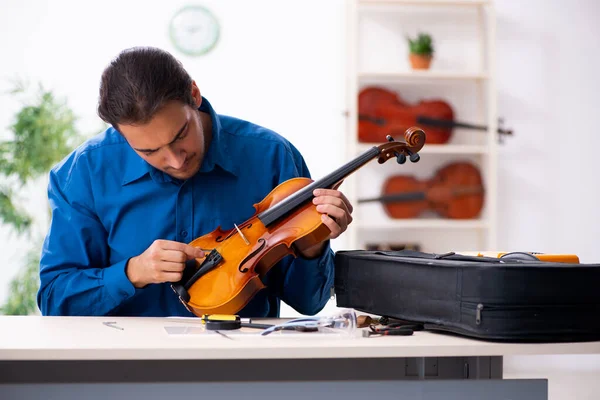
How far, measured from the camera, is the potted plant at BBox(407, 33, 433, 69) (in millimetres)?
4223

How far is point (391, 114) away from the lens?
4.26 metres

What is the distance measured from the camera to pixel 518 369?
434cm

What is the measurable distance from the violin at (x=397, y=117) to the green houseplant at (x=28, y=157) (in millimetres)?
1548

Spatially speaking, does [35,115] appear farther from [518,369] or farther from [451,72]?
[518,369]

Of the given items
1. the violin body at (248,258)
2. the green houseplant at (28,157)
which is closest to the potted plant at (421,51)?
the green houseplant at (28,157)

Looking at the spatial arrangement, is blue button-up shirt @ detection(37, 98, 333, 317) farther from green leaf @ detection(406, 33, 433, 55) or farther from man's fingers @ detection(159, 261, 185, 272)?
green leaf @ detection(406, 33, 433, 55)

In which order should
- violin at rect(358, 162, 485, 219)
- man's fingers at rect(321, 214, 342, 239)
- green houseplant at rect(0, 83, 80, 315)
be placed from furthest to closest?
violin at rect(358, 162, 485, 219)
green houseplant at rect(0, 83, 80, 315)
man's fingers at rect(321, 214, 342, 239)

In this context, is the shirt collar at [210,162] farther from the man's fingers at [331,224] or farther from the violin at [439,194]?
the violin at [439,194]

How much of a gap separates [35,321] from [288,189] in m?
0.60

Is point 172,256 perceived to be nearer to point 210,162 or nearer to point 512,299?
point 210,162

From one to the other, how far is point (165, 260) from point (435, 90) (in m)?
3.06

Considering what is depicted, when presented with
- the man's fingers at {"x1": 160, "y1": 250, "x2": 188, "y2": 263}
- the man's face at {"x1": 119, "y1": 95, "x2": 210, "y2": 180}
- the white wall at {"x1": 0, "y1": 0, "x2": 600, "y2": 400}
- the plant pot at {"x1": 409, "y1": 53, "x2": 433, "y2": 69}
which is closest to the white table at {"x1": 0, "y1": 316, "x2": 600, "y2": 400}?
the man's fingers at {"x1": 160, "y1": 250, "x2": 188, "y2": 263}

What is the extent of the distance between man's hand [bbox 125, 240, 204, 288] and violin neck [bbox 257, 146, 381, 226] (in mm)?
177

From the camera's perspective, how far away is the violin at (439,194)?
4.26m
